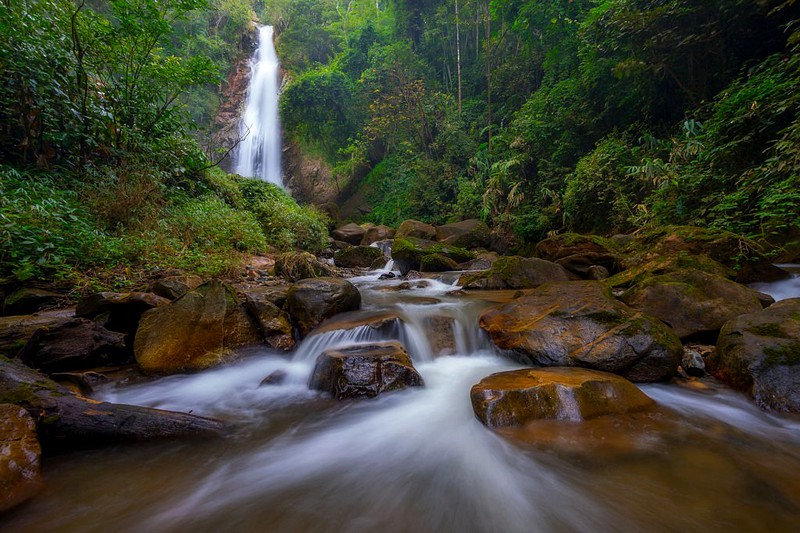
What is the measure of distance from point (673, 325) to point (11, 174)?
1013cm

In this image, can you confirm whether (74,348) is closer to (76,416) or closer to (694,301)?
(76,416)

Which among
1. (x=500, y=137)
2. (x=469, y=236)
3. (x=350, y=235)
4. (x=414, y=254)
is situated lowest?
(x=414, y=254)

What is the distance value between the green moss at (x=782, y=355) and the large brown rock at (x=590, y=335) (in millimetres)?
616

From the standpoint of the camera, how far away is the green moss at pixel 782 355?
2.68 metres

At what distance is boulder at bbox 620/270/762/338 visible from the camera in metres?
3.78

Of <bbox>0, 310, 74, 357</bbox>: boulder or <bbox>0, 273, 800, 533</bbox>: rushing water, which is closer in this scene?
<bbox>0, 273, 800, 533</bbox>: rushing water

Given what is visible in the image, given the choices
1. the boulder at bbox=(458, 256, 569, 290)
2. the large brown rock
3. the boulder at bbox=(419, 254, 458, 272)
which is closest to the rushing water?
the large brown rock

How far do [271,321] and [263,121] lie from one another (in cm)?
2427

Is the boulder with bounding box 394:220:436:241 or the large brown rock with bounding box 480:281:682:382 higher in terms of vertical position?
the boulder with bounding box 394:220:436:241

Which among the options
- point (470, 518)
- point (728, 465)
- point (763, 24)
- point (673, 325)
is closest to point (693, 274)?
point (673, 325)

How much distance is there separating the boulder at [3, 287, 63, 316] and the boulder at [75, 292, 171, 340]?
1.53 ft

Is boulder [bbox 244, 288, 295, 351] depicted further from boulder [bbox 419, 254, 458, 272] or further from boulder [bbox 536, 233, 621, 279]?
boulder [bbox 536, 233, 621, 279]

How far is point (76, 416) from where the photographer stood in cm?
226

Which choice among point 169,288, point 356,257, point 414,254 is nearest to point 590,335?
point 169,288
